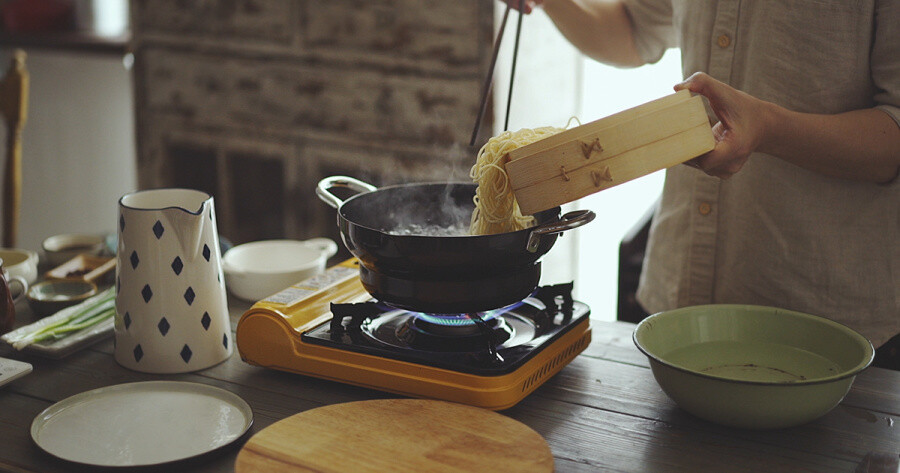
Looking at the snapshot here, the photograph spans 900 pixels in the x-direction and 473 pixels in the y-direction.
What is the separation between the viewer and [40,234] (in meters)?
4.57

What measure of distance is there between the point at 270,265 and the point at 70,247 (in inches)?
18.8

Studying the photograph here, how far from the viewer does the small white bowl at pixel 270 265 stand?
5.40 ft

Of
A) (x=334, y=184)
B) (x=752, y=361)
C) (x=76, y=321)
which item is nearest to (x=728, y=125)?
(x=752, y=361)

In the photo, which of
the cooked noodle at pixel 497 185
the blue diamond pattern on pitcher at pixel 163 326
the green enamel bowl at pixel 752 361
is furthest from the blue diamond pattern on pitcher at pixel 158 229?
the green enamel bowl at pixel 752 361

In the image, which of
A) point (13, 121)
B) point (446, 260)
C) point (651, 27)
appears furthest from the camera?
point (13, 121)

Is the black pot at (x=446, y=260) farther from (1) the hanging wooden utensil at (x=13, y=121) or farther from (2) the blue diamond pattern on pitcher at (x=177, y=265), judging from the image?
(1) the hanging wooden utensil at (x=13, y=121)

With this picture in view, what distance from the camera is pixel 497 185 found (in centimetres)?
134

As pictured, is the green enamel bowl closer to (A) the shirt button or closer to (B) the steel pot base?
(B) the steel pot base

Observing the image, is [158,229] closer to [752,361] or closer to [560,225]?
[560,225]

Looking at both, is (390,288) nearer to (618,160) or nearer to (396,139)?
(618,160)

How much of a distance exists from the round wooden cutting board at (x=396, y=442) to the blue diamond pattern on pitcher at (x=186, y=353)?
294 mm

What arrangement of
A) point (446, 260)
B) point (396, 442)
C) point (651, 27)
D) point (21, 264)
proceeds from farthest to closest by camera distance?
point (651, 27)
point (21, 264)
point (446, 260)
point (396, 442)

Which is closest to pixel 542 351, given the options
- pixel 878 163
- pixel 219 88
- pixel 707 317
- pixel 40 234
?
pixel 707 317

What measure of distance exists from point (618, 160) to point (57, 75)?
12.7 ft
